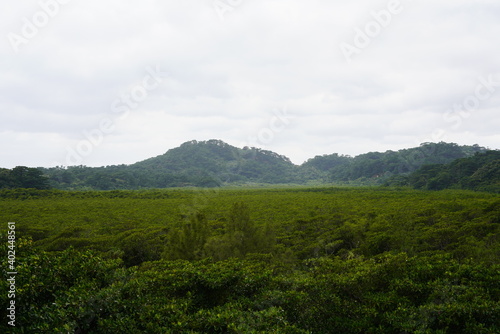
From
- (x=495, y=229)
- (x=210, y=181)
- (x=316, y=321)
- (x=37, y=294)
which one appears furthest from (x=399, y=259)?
(x=210, y=181)

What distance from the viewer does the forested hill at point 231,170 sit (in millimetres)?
91938

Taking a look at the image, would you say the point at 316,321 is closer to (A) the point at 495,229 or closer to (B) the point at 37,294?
(B) the point at 37,294

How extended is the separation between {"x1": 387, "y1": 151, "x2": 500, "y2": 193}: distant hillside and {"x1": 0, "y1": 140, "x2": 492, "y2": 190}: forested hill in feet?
120

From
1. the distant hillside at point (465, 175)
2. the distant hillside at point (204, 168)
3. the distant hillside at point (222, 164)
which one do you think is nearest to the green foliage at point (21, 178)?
the distant hillside at point (204, 168)

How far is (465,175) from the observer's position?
196ft

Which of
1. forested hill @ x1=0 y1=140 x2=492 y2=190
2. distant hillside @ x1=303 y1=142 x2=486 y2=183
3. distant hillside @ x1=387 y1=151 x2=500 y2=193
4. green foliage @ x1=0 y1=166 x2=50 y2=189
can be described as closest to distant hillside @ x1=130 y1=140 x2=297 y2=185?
forested hill @ x1=0 y1=140 x2=492 y2=190

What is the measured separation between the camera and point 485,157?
6500 centimetres

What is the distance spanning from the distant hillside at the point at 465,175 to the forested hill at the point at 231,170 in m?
36.5

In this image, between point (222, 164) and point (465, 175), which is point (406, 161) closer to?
point (465, 175)

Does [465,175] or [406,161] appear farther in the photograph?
[406,161]

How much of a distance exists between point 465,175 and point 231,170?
124m
